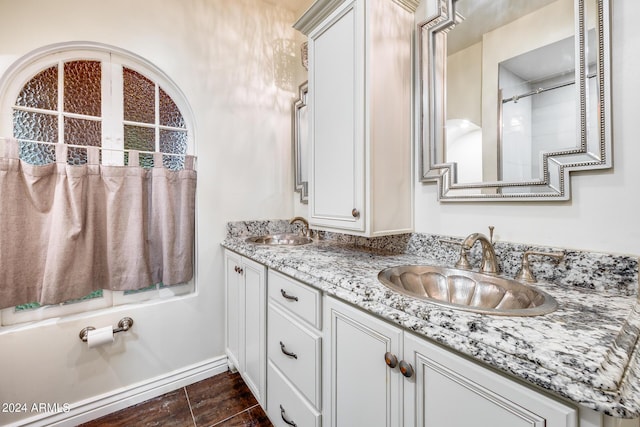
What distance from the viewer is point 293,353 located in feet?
Result: 3.73

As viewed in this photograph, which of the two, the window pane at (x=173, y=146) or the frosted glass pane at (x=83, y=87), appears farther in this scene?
the window pane at (x=173, y=146)

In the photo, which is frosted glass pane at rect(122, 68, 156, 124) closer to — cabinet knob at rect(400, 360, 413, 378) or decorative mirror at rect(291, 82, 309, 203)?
decorative mirror at rect(291, 82, 309, 203)

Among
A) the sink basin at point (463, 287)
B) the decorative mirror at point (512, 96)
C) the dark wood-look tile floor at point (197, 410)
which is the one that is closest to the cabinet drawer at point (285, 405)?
the dark wood-look tile floor at point (197, 410)

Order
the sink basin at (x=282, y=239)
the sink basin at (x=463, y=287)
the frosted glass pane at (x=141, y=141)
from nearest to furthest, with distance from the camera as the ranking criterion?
1. the sink basin at (x=463, y=287)
2. the frosted glass pane at (x=141, y=141)
3. the sink basin at (x=282, y=239)

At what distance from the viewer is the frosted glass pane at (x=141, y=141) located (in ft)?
5.27

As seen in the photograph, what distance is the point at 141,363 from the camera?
5.33 feet

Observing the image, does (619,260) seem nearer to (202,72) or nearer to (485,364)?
(485,364)

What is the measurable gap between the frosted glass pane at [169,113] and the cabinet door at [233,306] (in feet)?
3.06

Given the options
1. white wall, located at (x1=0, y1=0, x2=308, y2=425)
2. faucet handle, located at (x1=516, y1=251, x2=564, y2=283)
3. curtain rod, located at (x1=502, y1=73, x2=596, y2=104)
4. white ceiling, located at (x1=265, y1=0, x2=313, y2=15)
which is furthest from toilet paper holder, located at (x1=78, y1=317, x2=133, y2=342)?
white ceiling, located at (x1=265, y1=0, x2=313, y2=15)

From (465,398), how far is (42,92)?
2.21 metres

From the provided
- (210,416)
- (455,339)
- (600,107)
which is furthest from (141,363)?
(600,107)

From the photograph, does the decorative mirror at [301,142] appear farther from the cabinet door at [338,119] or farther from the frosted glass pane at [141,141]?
the frosted glass pane at [141,141]

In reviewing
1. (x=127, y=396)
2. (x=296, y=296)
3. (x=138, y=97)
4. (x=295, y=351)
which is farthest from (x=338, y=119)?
(x=127, y=396)

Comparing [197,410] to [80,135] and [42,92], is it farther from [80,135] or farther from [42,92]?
[42,92]
